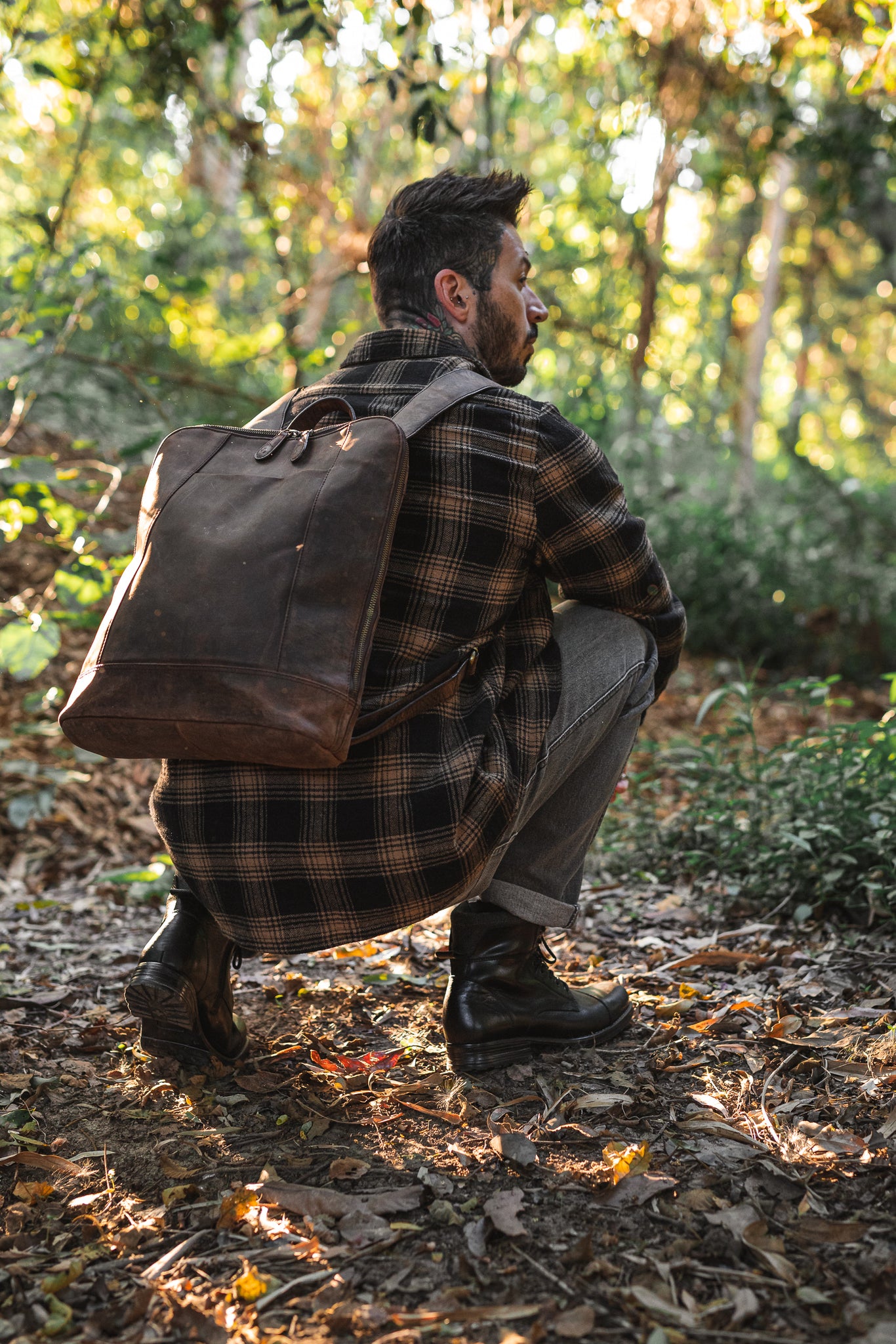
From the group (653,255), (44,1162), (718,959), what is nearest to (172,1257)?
(44,1162)

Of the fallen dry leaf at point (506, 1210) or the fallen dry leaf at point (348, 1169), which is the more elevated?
the fallen dry leaf at point (506, 1210)

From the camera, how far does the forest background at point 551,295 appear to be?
2.94 metres

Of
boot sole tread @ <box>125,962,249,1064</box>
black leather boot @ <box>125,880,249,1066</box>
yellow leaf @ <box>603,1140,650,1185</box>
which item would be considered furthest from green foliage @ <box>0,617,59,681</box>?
yellow leaf @ <box>603,1140,650,1185</box>

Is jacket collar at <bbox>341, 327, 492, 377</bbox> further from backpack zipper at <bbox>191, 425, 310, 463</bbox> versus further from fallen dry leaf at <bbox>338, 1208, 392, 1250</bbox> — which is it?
fallen dry leaf at <bbox>338, 1208, 392, 1250</bbox>

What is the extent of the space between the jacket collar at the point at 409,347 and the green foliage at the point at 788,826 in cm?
139

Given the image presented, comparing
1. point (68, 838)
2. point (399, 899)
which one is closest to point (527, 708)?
point (399, 899)

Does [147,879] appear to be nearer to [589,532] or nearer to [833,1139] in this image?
[589,532]

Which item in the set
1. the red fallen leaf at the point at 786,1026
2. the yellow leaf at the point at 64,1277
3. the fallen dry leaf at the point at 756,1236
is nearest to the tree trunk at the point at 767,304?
the red fallen leaf at the point at 786,1026

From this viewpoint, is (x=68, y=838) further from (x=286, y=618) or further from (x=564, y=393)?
(x=564, y=393)

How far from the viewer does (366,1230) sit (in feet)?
4.66

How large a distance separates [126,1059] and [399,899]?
0.78 metres

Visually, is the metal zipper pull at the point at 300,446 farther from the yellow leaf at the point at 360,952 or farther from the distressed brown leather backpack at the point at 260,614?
the yellow leaf at the point at 360,952

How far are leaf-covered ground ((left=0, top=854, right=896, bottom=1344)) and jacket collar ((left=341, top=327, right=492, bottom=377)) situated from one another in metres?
1.18

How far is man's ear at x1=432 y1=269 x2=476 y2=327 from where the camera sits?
6.25 feet
